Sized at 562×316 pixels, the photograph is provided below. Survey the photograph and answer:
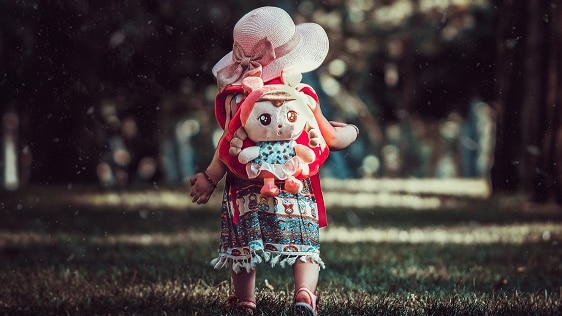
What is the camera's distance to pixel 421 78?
33.5 m

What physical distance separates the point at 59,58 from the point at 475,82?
22325mm

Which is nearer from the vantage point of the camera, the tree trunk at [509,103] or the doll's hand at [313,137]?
the doll's hand at [313,137]

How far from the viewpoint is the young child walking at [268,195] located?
14.9 ft

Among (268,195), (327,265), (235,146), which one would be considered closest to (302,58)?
(235,146)

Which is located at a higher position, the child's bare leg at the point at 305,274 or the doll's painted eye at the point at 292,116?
the doll's painted eye at the point at 292,116

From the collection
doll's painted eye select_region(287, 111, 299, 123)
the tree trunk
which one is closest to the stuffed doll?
doll's painted eye select_region(287, 111, 299, 123)

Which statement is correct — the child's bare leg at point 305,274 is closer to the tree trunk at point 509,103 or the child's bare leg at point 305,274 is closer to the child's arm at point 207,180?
the child's arm at point 207,180

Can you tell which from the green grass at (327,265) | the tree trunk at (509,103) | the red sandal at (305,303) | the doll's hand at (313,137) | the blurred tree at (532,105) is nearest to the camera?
the red sandal at (305,303)

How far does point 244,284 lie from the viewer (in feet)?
15.6

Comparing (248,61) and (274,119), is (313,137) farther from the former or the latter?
(248,61)

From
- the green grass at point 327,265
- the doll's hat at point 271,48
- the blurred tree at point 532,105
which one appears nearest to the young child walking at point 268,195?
the doll's hat at point 271,48

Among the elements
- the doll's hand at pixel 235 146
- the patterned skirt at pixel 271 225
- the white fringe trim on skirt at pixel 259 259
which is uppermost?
the doll's hand at pixel 235 146

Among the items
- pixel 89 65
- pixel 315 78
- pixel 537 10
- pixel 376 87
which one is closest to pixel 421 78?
pixel 376 87

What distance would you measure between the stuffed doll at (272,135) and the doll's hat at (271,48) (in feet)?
0.42
